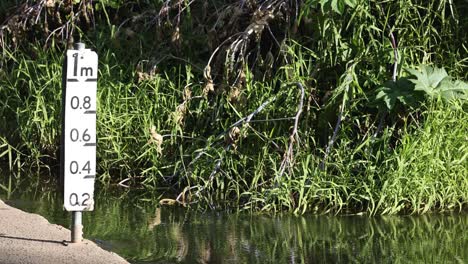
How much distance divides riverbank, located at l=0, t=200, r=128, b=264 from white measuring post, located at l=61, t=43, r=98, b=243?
266mm

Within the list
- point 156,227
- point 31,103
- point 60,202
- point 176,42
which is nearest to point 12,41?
point 31,103

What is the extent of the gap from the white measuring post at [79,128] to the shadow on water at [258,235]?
59cm

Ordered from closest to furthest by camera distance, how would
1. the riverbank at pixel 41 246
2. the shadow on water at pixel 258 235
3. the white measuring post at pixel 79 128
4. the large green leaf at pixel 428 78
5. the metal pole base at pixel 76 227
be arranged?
the riverbank at pixel 41 246 → the white measuring post at pixel 79 128 → the metal pole base at pixel 76 227 → the shadow on water at pixel 258 235 → the large green leaf at pixel 428 78

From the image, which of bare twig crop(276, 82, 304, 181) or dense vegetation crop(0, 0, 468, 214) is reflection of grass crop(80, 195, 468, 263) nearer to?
dense vegetation crop(0, 0, 468, 214)

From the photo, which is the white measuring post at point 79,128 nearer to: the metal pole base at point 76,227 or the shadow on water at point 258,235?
the metal pole base at point 76,227

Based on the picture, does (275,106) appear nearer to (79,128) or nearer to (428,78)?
(428,78)

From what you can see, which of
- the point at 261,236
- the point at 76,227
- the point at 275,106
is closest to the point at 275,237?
the point at 261,236

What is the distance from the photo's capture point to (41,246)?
6320 mm

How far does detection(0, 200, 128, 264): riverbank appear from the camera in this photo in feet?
19.9

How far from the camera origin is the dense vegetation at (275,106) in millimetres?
8094

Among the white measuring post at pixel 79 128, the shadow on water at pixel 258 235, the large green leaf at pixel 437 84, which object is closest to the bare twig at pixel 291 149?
the shadow on water at pixel 258 235

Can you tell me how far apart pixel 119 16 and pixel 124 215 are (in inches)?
135

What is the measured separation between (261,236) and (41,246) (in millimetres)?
1682

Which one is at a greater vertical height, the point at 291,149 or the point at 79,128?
the point at 291,149
